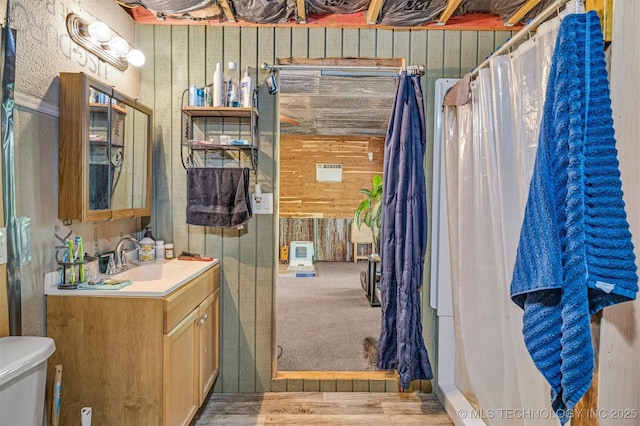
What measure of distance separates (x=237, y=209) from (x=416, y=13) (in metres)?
1.48

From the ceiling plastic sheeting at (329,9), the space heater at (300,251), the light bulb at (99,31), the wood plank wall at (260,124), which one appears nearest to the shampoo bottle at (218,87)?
the wood plank wall at (260,124)

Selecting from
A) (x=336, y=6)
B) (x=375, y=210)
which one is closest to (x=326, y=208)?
(x=375, y=210)

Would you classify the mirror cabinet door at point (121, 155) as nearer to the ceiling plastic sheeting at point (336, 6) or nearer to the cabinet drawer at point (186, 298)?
the cabinet drawer at point (186, 298)

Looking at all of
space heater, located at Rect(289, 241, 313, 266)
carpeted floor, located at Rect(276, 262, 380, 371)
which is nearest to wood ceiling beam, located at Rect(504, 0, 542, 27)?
carpeted floor, located at Rect(276, 262, 380, 371)

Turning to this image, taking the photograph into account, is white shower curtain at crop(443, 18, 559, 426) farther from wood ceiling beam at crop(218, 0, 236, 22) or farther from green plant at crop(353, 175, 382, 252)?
green plant at crop(353, 175, 382, 252)

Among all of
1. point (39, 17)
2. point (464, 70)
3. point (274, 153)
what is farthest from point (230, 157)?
point (464, 70)

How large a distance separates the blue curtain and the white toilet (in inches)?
62.9

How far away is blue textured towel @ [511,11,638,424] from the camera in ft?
3.06

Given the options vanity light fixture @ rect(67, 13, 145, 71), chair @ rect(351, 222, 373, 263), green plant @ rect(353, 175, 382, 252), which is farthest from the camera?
chair @ rect(351, 222, 373, 263)

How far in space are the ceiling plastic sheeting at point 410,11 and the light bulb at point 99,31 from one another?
4.57 feet

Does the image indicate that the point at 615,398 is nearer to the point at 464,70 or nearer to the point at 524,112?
the point at 524,112

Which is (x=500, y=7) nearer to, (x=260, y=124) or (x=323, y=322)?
(x=260, y=124)

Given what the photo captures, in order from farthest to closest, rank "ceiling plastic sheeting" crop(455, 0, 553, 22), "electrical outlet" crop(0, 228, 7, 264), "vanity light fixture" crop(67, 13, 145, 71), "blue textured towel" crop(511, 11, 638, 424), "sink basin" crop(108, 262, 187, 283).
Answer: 1. "ceiling plastic sheeting" crop(455, 0, 553, 22)
2. "sink basin" crop(108, 262, 187, 283)
3. "vanity light fixture" crop(67, 13, 145, 71)
4. "electrical outlet" crop(0, 228, 7, 264)
5. "blue textured towel" crop(511, 11, 638, 424)

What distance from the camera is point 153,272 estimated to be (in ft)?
6.48
